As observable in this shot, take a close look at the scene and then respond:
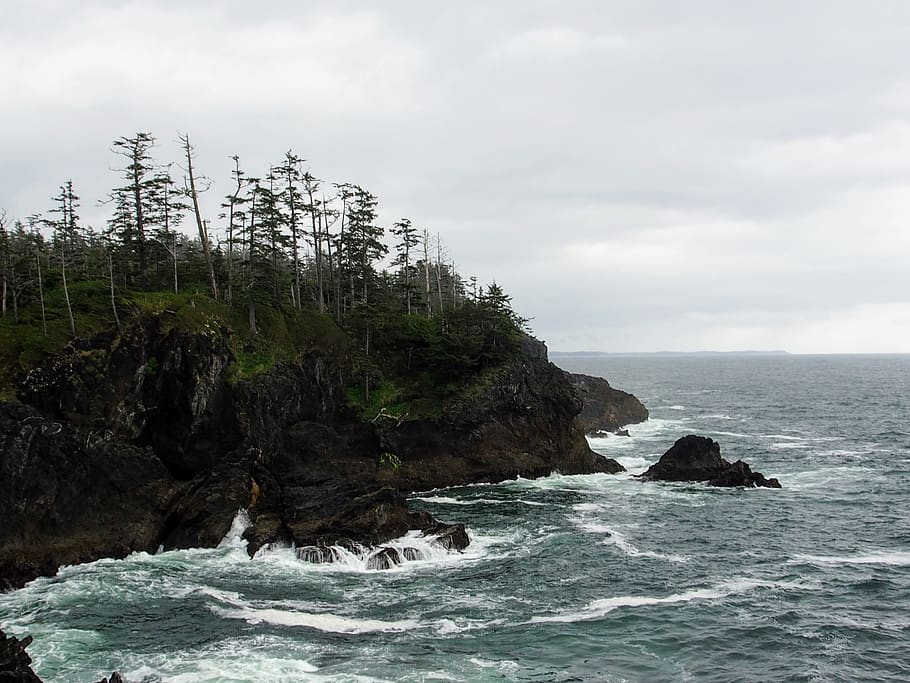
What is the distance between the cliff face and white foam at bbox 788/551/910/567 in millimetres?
19589

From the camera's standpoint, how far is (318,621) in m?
26.2

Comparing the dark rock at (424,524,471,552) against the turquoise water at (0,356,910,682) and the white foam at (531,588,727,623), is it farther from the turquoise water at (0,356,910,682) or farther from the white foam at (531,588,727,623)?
the white foam at (531,588,727,623)

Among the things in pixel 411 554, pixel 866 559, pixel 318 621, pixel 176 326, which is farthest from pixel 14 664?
pixel 866 559

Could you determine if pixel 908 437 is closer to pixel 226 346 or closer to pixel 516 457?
pixel 516 457

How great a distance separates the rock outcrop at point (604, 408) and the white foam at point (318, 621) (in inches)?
2422

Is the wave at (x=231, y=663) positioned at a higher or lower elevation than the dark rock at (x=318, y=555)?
lower

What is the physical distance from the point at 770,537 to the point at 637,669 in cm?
1932

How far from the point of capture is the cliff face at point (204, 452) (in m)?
34.4

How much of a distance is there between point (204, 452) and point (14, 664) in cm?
2511

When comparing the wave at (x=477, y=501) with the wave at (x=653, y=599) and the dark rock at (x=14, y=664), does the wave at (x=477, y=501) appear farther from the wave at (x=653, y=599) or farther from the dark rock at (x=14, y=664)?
the dark rock at (x=14, y=664)

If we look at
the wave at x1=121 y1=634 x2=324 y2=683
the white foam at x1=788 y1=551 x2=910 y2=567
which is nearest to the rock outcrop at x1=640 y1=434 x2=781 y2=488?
the white foam at x1=788 y1=551 x2=910 y2=567

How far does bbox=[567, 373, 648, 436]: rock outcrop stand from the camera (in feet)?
288

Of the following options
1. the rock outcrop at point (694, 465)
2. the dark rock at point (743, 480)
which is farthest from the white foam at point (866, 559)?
the rock outcrop at point (694, 465)

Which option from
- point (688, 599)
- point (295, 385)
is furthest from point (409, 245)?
point (688, 599)
